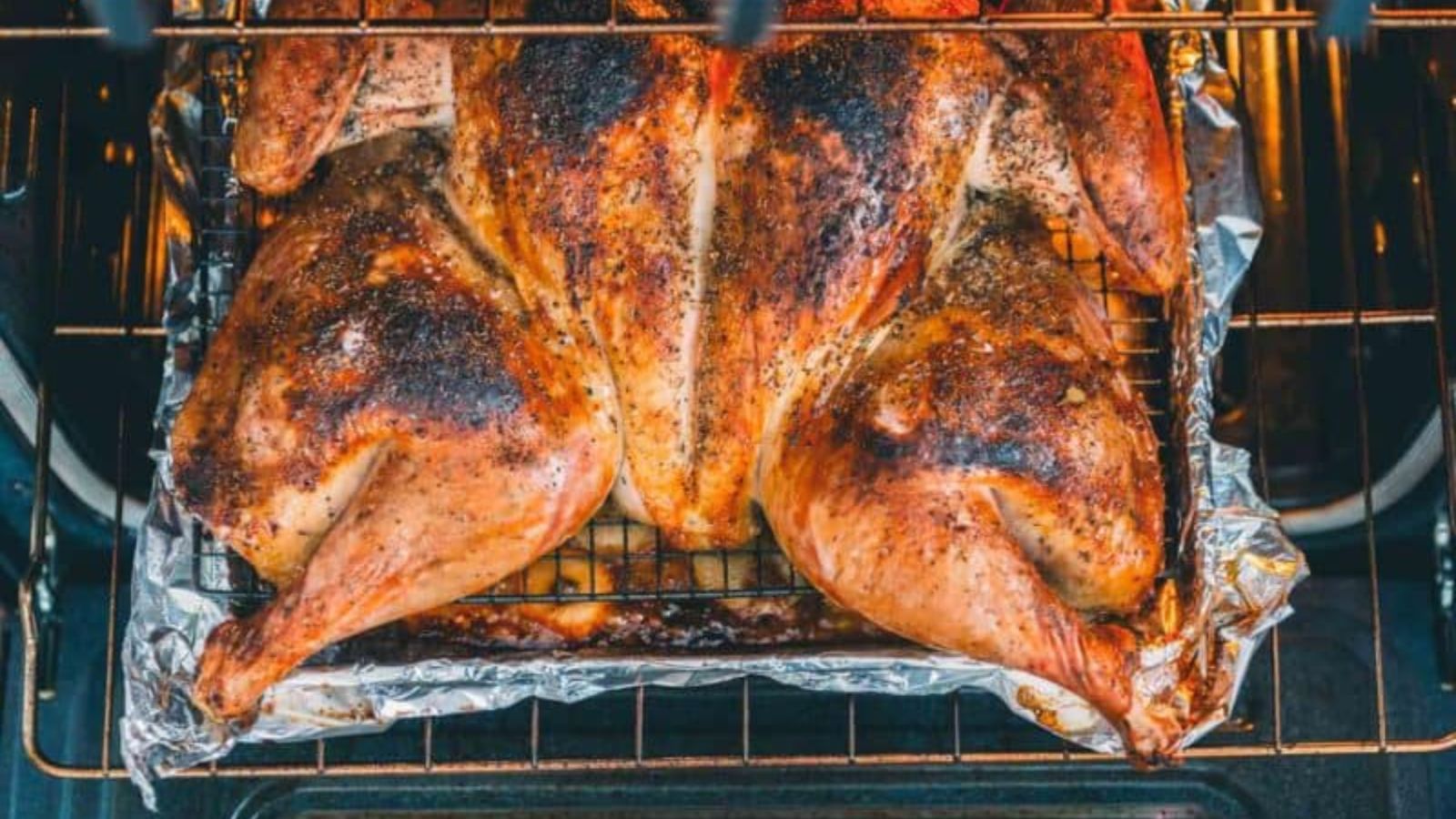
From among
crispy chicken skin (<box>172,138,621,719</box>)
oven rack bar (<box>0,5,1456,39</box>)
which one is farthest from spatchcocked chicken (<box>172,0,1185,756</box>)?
oven rack bar (<box>0,5,1456,39</box>)

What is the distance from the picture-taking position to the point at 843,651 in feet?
6.59

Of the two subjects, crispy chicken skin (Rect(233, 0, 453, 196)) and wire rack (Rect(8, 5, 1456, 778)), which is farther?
wire rack (Rect(8, 5, 1456, 778))

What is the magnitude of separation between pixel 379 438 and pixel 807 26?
0.66m

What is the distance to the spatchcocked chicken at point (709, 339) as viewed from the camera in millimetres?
1771

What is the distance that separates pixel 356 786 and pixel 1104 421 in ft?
3.85

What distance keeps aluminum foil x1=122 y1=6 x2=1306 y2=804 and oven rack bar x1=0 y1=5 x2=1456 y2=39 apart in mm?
564

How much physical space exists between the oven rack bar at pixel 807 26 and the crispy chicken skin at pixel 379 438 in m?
0.38

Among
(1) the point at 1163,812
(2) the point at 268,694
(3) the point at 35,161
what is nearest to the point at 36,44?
(3) the point at 35,161

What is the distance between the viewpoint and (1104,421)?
5.92 ft

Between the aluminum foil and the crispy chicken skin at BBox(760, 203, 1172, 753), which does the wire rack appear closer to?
the aluminum foil

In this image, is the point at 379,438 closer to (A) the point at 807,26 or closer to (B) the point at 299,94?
(B) the point at 299,94

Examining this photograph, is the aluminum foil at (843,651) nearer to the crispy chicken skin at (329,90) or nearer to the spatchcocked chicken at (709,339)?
the spatchcocked chicken at (709,339)

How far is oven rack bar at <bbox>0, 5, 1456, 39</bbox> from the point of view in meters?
1.47

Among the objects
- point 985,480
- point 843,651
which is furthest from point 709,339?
point 843,651
